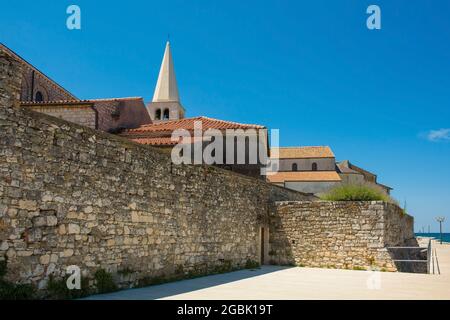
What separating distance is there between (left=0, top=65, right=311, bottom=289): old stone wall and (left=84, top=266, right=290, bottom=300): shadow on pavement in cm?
46

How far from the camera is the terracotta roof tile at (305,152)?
5155cm

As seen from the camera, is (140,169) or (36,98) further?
(36,98)

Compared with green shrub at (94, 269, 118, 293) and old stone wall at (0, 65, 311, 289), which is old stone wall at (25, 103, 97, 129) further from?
green shrub at (94, 269, 118, 293)

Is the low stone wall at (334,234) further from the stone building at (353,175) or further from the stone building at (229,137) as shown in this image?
the stone building at (353,175)

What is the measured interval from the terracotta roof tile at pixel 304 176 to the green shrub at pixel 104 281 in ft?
123

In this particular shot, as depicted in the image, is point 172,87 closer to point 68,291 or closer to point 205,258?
point 205,258

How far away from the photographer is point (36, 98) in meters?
23.9

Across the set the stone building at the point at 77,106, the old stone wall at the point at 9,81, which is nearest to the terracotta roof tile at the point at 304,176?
the stone building at the point at 77,106

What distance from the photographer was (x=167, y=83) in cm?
3884

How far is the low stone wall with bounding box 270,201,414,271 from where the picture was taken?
15.3 metres
